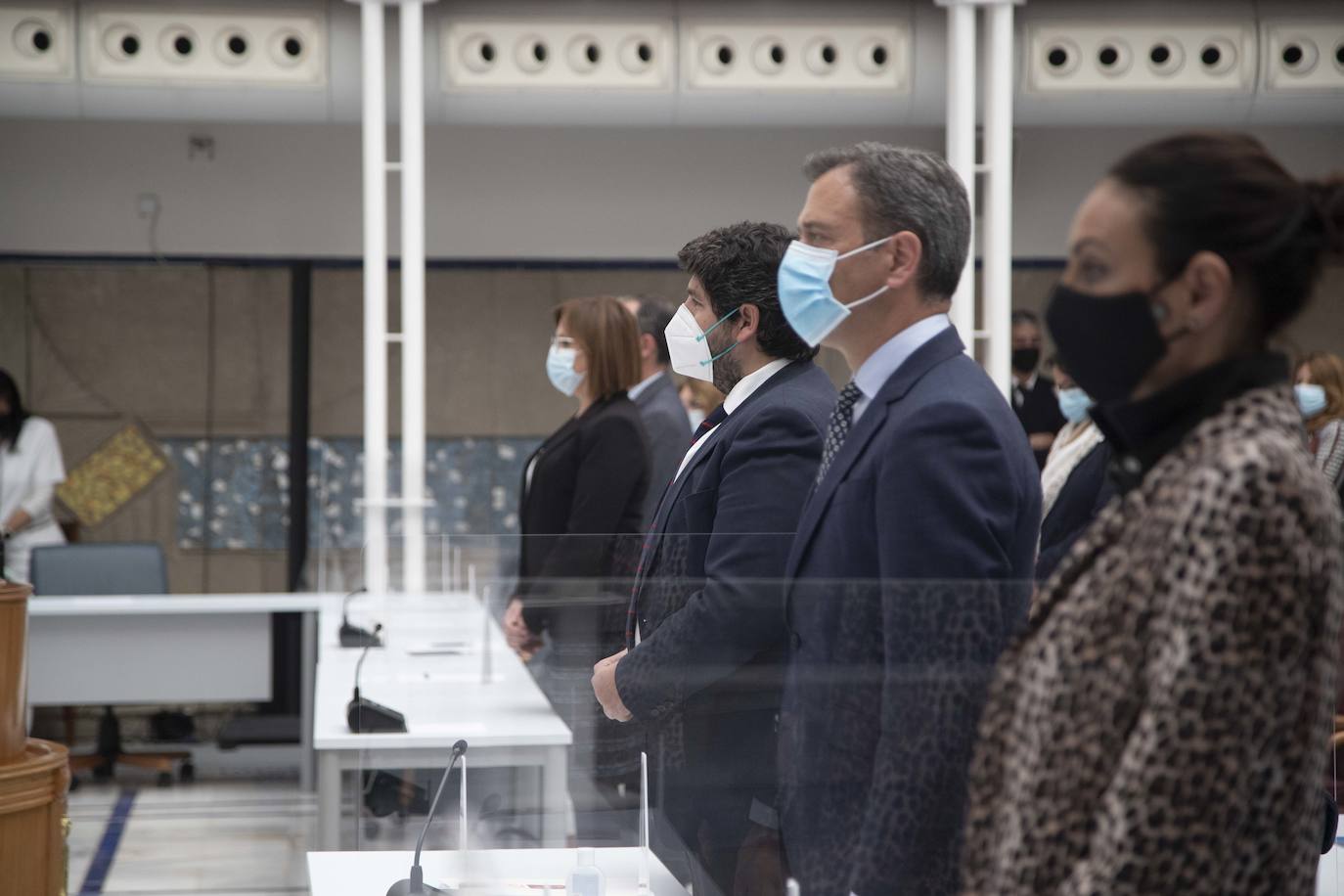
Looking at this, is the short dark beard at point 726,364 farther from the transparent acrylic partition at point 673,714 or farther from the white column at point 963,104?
the white column at point 963,104

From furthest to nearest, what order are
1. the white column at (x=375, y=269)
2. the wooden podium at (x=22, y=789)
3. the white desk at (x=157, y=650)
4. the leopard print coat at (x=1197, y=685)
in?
the white desk at (x=157, y=650) < the white column at (x=375, y=269) < the wooden podium at (x=22, y=789) < the leopard print coat at (x=1197, y=685)

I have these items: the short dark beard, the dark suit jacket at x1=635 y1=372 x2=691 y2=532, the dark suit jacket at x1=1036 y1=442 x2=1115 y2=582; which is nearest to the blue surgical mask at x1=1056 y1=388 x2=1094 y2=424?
the dark suit jacket at x1=1036 y1=442 x2=1115 y2=582

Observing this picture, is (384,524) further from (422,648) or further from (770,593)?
(770,593)

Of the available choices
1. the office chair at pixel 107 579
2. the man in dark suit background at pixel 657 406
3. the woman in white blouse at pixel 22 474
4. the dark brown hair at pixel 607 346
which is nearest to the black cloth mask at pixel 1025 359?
the man in dark suit background at pixel 657 406

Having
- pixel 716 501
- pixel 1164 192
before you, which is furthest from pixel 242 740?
pixel 1164 192

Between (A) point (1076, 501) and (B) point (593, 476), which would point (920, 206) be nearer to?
(A) point (1076, 501)

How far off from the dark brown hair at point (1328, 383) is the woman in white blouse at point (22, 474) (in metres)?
5.59

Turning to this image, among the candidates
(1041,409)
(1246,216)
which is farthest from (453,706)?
(1041,409)

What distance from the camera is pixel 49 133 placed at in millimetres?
8273

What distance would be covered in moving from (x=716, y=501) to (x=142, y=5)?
16.2ft

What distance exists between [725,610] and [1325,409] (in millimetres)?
4206

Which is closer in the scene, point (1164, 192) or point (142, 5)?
point (1164, 192)

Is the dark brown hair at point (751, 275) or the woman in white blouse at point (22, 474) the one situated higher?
the dark brown hair at point (751, 275)

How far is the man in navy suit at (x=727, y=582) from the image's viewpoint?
1.85 metres
